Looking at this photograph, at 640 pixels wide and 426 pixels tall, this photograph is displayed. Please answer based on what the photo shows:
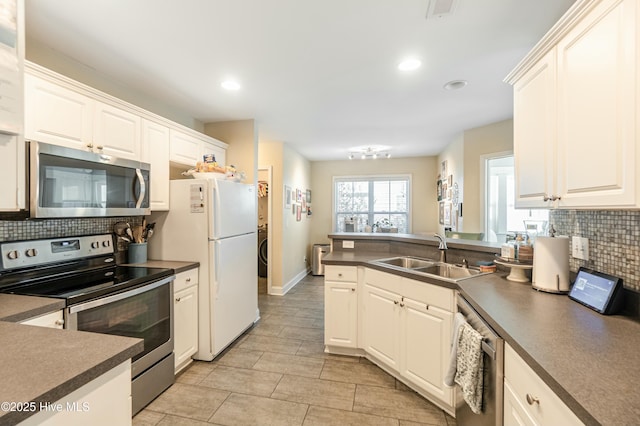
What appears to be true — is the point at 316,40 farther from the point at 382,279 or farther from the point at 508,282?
the point at 508,282

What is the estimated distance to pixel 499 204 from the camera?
158 inches

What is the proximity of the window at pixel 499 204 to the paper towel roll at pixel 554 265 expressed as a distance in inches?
97.8

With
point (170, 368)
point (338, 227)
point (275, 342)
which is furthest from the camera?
point (338, 227)

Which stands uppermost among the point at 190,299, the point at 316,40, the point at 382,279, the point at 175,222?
the point at 316,40

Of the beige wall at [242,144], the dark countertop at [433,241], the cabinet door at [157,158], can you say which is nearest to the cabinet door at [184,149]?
the cabinet door at [157,158]

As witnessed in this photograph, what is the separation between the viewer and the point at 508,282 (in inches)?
69.4

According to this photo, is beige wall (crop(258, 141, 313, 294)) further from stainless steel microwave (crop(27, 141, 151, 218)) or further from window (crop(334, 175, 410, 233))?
stainless steel microwave (crop(27, 141, 151, 218))

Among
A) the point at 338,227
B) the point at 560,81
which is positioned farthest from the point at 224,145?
the point at 338,227

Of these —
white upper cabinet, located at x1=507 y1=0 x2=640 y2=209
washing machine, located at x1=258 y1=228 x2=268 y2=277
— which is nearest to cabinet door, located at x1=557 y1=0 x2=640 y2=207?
white upper cabinet, located at x1=507 y1=0 x2=640 y2=209

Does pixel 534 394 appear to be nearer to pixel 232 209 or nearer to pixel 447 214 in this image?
pixel 232 209

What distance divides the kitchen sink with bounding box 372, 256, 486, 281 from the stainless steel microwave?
2084mm

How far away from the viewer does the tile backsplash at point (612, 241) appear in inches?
49.6

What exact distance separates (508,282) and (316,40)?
1992 millimetres

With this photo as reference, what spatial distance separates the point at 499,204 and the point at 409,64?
279 cm
